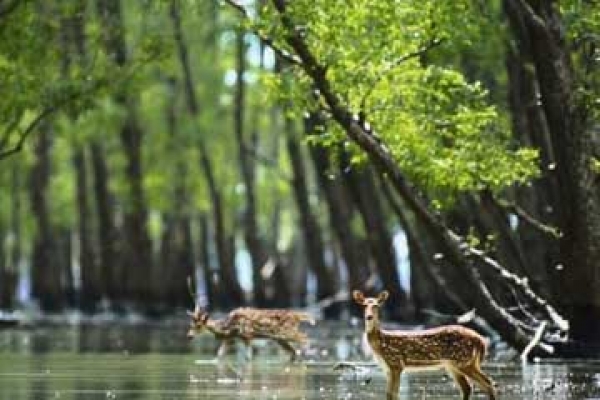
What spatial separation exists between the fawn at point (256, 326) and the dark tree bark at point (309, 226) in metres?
21.9

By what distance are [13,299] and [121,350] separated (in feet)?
123

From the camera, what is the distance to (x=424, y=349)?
53.2 ft

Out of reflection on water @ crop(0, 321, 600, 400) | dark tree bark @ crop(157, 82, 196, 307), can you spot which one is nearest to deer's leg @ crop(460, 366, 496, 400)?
reflection on water @ crop(0, 321, 600, 400)

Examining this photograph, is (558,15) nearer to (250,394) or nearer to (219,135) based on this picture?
(250,394)

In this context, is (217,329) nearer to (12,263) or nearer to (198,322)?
(198,322)

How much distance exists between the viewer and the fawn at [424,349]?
16.2 m

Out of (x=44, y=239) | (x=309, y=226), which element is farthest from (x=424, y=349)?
(x=44, y=239)

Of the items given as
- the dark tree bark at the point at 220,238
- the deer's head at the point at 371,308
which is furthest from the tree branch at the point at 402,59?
the dark tree bark at the point at 220,238

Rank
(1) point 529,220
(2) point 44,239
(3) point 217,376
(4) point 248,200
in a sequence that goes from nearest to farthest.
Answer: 1. (3) point 217,376
2. (1) point 529,220
3. (4) point 248,200
4. (2) point 44,239

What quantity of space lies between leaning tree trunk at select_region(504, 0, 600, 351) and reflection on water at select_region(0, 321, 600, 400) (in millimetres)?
836

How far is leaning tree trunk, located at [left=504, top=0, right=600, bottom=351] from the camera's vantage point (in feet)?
71.8

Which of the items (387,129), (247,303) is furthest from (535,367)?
(247,303)

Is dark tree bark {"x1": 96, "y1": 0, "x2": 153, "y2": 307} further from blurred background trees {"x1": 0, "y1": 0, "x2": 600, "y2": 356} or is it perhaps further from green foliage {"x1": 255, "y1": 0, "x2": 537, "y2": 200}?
green foliage {"x1": 255, "y1": 0, "x2": 537, "y2": 200}

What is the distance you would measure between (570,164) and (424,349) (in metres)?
6.59
